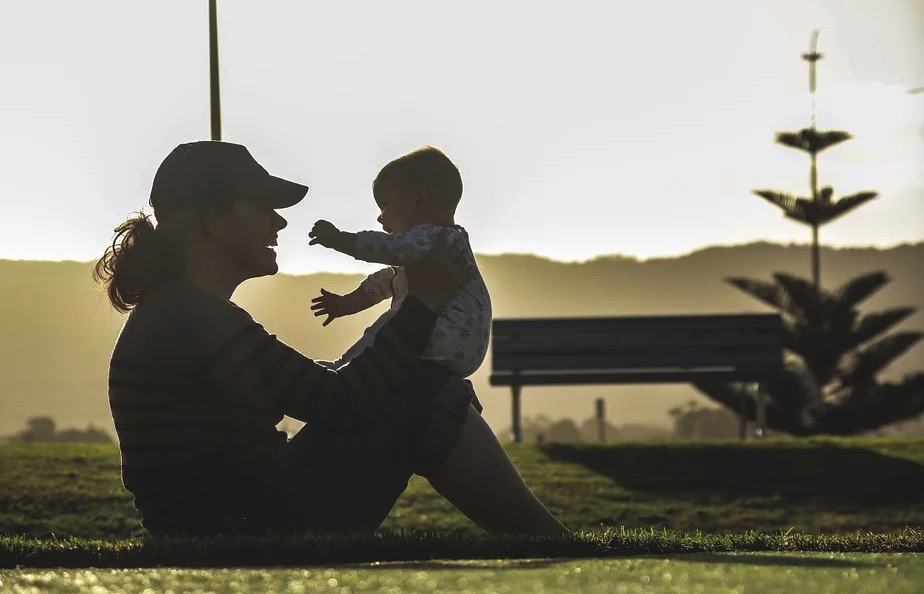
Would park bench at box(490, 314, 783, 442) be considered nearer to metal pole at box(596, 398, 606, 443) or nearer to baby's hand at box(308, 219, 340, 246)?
metal pole at box(596, 398, 606, 443)

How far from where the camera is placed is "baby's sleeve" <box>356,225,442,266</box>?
14.5 feet

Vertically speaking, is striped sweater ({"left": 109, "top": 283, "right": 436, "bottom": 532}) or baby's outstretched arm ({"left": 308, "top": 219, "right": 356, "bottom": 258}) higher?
baby's outstretched arm ({"left": 308, "top": 219, "right": 356, "bottom": 258})

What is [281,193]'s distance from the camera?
407 centimetres

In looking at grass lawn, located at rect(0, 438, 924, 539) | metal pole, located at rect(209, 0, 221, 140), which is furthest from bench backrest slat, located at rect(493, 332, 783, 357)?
metal pole, located at rect(209, 0, 221, 140)

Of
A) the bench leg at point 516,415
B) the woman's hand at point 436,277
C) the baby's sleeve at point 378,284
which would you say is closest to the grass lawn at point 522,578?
the woman's hand at point 436,277

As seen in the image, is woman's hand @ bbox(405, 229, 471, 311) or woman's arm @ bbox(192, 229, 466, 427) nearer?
woman's arm @ bbox(192, 229, 466, 427)

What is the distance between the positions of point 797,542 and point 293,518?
1.60 metres

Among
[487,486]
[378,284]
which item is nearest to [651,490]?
[378,284]

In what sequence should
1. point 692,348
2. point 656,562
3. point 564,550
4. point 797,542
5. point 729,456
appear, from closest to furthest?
point 656,562, point 564,550, point 797,542, point 729,456, point 692,348

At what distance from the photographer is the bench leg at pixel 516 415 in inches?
547

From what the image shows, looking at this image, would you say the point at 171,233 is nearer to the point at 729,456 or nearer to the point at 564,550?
the point at 564,550

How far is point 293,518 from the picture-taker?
400 cm

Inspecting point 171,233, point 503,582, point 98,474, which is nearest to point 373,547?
point 503,582

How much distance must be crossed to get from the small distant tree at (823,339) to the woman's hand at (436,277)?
79.9ft
